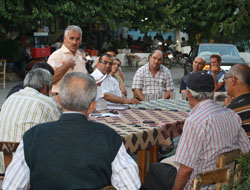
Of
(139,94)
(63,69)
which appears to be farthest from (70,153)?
(139,94)

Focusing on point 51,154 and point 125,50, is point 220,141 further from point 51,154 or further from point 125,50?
point 125,50

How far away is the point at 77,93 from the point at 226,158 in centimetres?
128

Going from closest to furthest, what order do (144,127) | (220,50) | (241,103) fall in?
(241,103) → (144,127) → (220,50)

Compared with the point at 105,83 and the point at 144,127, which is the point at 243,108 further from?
the point at 105,83

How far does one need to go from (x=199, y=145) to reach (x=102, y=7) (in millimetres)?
18550

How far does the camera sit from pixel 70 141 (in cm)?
287

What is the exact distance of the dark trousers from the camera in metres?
4.23

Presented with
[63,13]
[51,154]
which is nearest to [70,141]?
[51,154]

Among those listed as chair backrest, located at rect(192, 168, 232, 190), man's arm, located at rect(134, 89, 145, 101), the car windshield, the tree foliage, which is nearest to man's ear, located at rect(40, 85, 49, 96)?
chair backrest, located at rect(192, 168, 232, 190)

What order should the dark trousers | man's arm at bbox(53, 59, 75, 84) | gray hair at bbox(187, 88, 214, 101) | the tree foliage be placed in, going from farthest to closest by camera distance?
the tree foliage
man's arm at bbox(53, 59, 75, 84)
the dark trousers
gray hair at bbox(187, 88, 214, 101)

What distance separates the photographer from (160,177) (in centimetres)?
431

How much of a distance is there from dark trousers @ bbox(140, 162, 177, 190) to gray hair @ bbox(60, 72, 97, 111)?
1496 mm

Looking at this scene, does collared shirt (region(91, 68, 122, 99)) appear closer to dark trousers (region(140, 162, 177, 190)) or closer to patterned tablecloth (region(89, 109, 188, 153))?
patterned tablecloth (region(89, 109, 188, 153))

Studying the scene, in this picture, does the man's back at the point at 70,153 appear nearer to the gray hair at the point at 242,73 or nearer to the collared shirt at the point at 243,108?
the collared shirt at the point at 243,108
